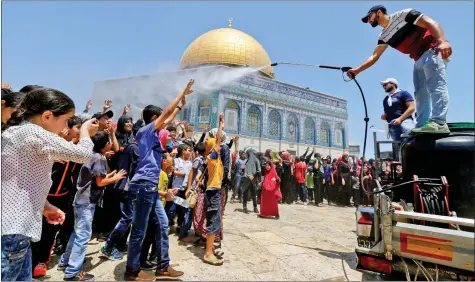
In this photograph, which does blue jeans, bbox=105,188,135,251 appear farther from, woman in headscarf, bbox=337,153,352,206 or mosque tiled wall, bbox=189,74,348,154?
mosque tiled wall, bbox=189,74,348,154

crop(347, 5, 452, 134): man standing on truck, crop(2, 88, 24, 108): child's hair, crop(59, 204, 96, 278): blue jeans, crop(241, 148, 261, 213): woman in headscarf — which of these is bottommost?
crop(59, 204, 96, 278): blue jeans

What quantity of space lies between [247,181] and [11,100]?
20.6 feet

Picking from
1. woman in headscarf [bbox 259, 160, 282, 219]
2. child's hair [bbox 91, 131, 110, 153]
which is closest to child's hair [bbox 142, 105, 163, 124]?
child's hair [bbox 91, 131, 110, 153]

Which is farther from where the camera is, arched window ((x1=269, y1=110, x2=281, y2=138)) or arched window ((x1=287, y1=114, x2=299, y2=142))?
arched window ((x1=287, y1=114, x2=299, y2=142))

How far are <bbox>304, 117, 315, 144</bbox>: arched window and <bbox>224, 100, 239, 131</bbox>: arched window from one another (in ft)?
34.9

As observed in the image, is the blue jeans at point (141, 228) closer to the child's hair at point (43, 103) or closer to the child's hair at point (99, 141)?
the child's hair at point (99, 141)

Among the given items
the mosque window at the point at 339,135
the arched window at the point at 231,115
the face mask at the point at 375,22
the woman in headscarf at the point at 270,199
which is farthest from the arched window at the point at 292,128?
the face mask at the point at 375,22

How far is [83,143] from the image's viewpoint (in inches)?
68.4

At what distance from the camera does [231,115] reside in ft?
99.7

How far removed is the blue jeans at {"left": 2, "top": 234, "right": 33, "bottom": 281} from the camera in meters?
1.52

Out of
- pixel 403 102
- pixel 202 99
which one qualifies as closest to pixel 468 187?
pixel 403 102

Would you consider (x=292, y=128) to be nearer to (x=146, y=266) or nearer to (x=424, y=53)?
(x=424, y=53)

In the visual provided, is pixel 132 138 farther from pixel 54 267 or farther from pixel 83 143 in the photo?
pixel 83 143

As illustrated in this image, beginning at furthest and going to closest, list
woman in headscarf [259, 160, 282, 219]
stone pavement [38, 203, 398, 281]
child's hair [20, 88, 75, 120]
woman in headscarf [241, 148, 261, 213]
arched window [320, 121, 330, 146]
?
arched window [320, 121, 330, 146]
woman in headscarf [241, 148, 261, 213]
woman in headscarf [259, 160, 282, 219]
stone pavement [38, 203, 398, 281]
child's hair [20, 88, 75, 120]
